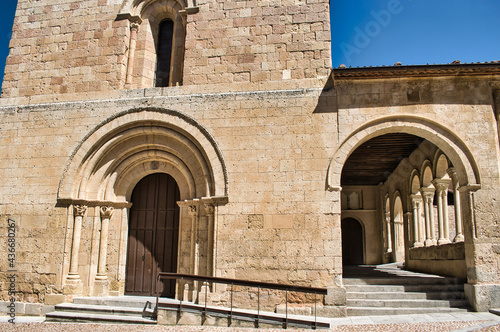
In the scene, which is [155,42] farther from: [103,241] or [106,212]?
[103,241]

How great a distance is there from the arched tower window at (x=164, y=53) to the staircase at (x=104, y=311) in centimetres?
484

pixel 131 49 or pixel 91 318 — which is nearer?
pixel 91 318

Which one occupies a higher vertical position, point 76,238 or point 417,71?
point 417,71

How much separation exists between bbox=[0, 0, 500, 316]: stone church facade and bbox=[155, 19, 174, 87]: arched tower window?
34 millimetres

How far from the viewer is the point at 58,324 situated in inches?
291

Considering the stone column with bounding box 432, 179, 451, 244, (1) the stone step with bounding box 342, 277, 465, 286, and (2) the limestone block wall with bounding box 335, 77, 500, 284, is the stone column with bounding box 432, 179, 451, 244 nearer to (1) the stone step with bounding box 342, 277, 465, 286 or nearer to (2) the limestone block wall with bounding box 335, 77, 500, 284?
(1) the stone step with bounding box 342, 277, 465, 286

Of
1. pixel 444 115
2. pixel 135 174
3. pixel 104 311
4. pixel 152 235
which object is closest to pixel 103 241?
pixel 152 235

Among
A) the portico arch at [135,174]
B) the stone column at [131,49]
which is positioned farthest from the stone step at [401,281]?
the stone column at [131,49]

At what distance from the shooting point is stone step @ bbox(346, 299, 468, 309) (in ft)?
24.7

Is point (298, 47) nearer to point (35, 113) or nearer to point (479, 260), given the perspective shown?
point (479, 260)

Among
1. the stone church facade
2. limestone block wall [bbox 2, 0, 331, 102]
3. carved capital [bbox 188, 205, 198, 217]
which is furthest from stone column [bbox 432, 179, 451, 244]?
carved capital [bbox 188, 205, 198, 217]

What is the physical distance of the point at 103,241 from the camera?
8.97 meters

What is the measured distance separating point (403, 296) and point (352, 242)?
10171 millimetres

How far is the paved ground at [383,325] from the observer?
6.24 meters
